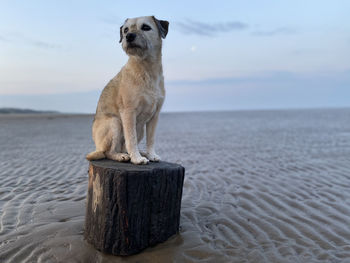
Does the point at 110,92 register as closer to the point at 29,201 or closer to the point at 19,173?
the point at 29,201

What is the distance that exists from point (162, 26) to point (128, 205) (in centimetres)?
269

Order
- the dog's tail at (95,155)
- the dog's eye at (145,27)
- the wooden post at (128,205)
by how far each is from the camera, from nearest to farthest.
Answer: the wooden post at (128,205) < the dog's eye at (145,27) < the dog's tail at (95,155)

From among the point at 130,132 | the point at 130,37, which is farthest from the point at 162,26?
the point at 130,132

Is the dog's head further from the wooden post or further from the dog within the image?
the wooden post

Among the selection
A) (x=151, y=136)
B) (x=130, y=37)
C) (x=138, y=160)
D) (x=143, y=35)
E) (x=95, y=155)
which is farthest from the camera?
(x=151, y=136)

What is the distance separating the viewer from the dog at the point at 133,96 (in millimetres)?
4230

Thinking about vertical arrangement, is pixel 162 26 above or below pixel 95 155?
above

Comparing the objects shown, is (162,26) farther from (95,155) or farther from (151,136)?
(95,155)

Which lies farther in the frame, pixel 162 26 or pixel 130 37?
pixel 162 26

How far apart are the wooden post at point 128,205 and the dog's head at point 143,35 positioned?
1.68m

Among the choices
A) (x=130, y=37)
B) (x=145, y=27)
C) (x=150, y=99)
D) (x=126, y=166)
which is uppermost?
(x=145, y=27)

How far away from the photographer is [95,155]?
460 cm

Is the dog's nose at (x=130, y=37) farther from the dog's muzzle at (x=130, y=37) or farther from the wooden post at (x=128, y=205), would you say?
the wooden post at (x=128, y=205)

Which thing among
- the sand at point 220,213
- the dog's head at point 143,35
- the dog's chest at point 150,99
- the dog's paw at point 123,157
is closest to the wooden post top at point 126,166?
the dog's paw at point 123,157
